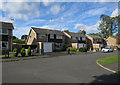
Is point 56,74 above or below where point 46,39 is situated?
below

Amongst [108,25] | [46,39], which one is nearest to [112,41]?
[108,25]

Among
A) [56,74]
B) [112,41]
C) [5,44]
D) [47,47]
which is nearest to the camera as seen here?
Result: [56,74]

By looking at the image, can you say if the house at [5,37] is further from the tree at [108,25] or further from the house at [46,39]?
the tree at [108,25]

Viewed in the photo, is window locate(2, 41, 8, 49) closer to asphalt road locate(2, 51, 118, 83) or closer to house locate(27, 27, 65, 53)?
house locate(27, 27, 65, 53)

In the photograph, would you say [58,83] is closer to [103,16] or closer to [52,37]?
[52,37]

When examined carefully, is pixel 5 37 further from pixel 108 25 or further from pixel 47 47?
pixel 108 25

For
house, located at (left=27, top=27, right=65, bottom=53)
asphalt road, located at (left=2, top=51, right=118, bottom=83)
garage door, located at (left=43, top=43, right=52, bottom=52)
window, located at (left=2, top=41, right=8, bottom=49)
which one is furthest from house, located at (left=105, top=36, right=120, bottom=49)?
Answer: window, located at (left=2, top=41, right=8, bottom=49)

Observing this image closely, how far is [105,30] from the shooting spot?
56156 mm

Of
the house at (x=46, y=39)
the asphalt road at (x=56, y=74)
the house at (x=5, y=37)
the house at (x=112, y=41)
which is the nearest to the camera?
the asphalt road at (x=56, y=74)

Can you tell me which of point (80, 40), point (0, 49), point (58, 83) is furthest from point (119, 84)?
point (80, 40)

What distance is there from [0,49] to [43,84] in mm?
19549

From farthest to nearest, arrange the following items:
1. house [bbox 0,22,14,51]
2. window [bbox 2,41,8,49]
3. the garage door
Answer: the garage door < window [bbox 2,41,8,49] < house [bbox 0,22,14,51]

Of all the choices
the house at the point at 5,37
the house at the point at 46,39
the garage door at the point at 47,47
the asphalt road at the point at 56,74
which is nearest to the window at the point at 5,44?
the house at the point at 5,37

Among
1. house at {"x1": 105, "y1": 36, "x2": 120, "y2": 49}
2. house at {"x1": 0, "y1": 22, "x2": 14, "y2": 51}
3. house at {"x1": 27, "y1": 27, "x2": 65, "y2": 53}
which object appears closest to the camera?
house at {"x1": 0, "y1": 22, "x2": 14, "y2": 51}
